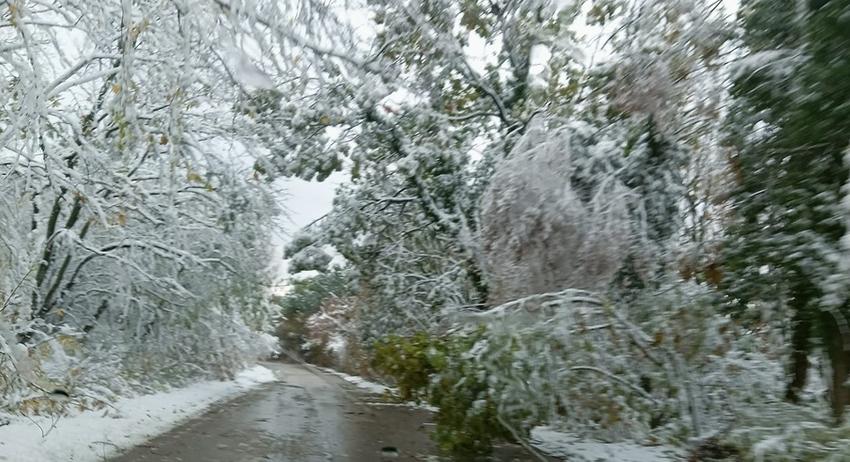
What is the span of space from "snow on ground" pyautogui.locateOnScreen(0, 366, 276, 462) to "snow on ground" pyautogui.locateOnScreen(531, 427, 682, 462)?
561 centimetres

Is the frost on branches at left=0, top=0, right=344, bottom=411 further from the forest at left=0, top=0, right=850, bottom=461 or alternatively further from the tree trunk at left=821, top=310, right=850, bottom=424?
the tree trunk at left=821, top=310, right=850, bottom=424

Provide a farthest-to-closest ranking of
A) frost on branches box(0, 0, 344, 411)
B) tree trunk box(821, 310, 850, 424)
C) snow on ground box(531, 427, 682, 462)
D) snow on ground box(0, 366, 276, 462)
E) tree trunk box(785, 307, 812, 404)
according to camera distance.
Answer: snow on ground box(531, 427, 682, 462)
snow on ground box(0, 366, 276, 462)
tree trunk box(785, 307, 812, 404)
tree trunk box(821, 310, 850, 424)
frost on branches box(0, 0, 344, 411)

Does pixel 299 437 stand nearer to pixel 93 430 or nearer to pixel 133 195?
pixel 93 430

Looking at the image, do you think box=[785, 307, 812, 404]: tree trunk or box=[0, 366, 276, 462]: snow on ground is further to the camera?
box=[0, 366, 276, 462]: snow on ground

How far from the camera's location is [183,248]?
16.8 m

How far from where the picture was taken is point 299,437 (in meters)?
11.4

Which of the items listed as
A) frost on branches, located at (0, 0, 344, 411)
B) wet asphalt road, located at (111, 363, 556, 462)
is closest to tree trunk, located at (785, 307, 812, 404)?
wet asphalt road, located at (111, 363, 556, 462)

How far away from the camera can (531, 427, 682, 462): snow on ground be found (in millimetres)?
8914

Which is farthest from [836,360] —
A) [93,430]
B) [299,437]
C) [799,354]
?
[93,430]

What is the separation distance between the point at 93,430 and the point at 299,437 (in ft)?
9.45

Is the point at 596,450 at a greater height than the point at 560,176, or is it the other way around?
the point at 560,176

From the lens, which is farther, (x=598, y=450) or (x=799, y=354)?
(x=598, y=450)

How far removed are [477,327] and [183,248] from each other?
32.8ft

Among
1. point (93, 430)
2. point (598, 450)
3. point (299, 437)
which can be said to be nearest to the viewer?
point (598, 450)
